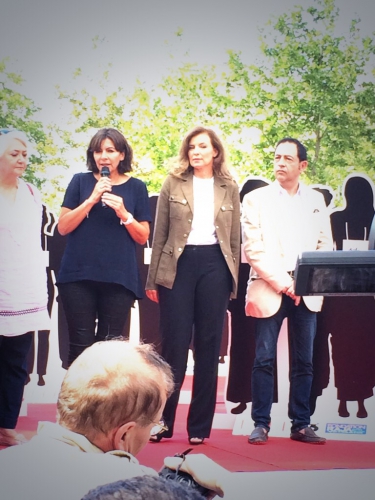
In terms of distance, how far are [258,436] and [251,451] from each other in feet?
0.37

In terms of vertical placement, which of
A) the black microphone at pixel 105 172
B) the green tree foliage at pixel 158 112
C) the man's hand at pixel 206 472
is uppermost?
the green tree foliage at pixel 158 112

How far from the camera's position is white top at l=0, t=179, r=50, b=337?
12.9 feet

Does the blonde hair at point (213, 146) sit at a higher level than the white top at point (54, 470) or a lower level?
higher

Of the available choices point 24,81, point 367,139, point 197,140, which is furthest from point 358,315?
point 24,81

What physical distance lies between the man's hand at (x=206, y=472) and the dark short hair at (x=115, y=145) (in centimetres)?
266

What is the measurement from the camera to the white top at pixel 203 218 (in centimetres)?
384

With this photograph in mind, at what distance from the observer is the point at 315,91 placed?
4.12 metres

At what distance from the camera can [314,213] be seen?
408cm

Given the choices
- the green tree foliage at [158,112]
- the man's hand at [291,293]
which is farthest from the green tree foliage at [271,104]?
the man's hand at [291,293]

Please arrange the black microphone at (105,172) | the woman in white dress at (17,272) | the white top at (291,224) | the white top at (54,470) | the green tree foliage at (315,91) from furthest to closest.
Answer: the green tree foliage at (315,91)
the white top at (291,224)
the woman in white dress at (17,272)
the black microphone at (105,172)
the white top at (54,470)

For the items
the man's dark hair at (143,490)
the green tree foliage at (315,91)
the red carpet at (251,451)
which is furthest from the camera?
the green tree foliage at (315,91)

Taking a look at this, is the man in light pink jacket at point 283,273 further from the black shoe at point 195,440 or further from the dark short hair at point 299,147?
the black shoe at point 195,440

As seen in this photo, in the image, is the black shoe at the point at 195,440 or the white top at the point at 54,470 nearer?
the white top at the point at 54,470

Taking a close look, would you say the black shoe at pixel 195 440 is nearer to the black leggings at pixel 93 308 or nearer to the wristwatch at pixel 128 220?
the black leggings at pixel 93 308
